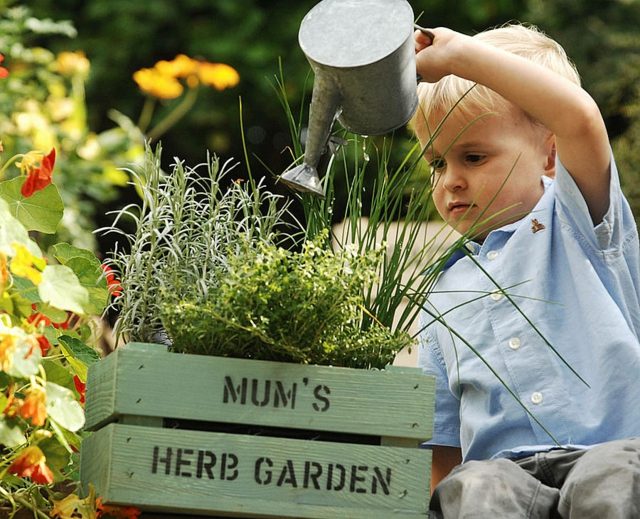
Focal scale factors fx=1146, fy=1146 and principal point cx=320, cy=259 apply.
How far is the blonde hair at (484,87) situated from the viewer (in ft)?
7.22

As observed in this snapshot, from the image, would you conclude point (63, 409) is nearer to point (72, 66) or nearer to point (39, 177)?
point (39, 177)

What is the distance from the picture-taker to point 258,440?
1500 mm

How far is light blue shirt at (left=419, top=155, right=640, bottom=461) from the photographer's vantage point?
1.88 metres

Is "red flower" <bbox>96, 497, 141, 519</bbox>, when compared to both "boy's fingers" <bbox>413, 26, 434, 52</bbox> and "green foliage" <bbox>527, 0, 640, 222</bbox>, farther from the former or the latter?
"green foliage" <bbox>527, 0, 640, 222</bbox>

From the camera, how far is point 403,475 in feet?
5.02

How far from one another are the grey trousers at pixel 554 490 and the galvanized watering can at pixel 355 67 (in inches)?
18.6

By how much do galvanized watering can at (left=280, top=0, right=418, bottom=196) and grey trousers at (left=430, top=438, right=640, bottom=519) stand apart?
0.47 meters

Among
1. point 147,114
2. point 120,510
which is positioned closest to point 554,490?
point 120,510

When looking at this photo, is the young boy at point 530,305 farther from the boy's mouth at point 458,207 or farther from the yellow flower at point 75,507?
the yellow flower at point 75,507

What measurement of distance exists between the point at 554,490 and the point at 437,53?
2.30 ft

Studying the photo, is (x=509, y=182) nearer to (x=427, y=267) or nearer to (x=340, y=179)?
(x=427, y=267)

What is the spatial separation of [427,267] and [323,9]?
42cm

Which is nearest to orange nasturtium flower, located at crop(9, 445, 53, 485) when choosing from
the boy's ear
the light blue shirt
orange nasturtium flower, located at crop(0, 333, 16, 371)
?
orange nasturtium flower, located at crop(0, 333, 16, 371)

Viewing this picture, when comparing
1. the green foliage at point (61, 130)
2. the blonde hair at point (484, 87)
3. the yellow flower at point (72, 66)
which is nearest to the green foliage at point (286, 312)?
the blonde hair at point (484, 87)
